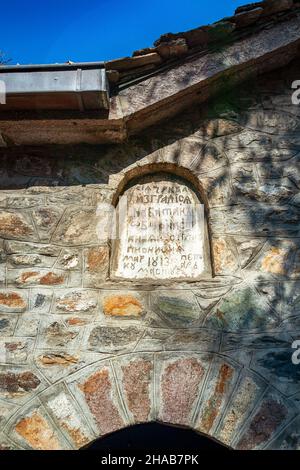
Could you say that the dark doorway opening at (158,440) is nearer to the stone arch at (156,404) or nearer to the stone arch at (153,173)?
the stone arch at (156,404)

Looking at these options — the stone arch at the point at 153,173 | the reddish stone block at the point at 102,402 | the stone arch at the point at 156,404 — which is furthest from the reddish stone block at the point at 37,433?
the stone arch at the point at 153,173

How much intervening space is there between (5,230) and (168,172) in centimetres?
123

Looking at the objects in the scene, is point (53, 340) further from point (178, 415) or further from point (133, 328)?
point (178, 415)

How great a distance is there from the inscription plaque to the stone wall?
121 mm

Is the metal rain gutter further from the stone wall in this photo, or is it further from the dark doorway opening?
the dark doorway opening

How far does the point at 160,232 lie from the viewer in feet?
9.72

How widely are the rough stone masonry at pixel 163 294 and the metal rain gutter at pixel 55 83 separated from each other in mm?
431

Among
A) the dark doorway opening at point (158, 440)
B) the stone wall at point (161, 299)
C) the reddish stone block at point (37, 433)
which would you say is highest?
the stone wall at point (161, 299)

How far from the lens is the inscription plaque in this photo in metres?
2.83

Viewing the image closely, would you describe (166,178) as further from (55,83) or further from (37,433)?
(37,433)

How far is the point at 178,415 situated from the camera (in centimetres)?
229

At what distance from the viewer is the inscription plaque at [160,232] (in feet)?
9.30
